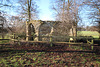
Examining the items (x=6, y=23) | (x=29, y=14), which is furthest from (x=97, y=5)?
(x=29, y=14)

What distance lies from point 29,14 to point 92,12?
37.8ft


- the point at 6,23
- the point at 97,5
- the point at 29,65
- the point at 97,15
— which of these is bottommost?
the point at 29,65

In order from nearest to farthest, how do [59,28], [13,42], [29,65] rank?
[29,65] < [13,42] < [59,28]

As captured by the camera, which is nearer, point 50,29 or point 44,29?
point 50,29

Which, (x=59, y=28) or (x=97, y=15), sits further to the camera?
(x=59, y=28)

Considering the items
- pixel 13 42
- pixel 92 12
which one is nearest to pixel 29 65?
pixel 13 42

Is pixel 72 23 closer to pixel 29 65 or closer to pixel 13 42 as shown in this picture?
pixel 13 42

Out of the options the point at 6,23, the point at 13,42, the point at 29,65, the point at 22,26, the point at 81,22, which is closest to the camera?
the point at 29,65

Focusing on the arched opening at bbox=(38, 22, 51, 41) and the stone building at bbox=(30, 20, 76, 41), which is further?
the arched opening at bbox=(38, 22, 51, 41)

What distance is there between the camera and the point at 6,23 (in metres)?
6.72

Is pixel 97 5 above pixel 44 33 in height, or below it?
above

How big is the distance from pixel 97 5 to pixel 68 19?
14.2 ft

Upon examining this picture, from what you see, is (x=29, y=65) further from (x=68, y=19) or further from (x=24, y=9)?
(x=24, y=9)

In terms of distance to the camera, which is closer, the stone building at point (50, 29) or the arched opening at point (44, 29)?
the stone building at point (50, 29)
